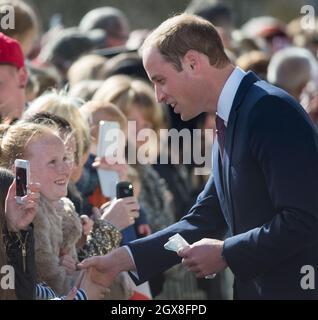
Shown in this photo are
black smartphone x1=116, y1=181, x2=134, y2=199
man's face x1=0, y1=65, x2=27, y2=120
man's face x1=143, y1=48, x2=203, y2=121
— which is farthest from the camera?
Result: man's face x1=0, y1=65, x2=27, y2=120

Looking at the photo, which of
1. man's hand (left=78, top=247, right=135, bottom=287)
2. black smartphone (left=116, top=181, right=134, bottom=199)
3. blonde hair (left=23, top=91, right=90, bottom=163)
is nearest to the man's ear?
blonde hair (left=23, top=91, right=90, bottom=163)

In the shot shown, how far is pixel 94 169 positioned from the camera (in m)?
6.67

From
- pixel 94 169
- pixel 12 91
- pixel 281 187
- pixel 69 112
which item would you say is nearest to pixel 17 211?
pixel 281 187

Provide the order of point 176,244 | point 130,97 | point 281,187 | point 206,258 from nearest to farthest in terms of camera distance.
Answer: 1. point 281,187
2. point 206,258
3. point 176,244
4. point 130,97

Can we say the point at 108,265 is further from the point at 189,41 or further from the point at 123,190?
the point at 189,41

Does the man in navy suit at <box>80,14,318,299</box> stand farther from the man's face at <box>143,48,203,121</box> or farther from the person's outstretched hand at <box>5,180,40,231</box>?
the person's outstretched hand at <box>5,180,40,231</box>

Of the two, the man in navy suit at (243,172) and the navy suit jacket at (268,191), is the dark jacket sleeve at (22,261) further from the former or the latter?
the navy suit jacket at (268,191)

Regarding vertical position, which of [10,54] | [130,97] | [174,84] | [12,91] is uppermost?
[130,97]

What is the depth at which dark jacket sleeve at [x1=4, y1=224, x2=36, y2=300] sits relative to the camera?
4828 millimetres


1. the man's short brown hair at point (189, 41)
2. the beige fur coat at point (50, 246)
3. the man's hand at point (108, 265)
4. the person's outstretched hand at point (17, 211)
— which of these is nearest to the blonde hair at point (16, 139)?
the beige fur coat at point (50, 246)

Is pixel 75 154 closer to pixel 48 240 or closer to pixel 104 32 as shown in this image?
pixel 48 240

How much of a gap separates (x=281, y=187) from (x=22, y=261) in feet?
3.38

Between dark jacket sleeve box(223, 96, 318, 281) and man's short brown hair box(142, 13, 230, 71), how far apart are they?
354 millimetres
